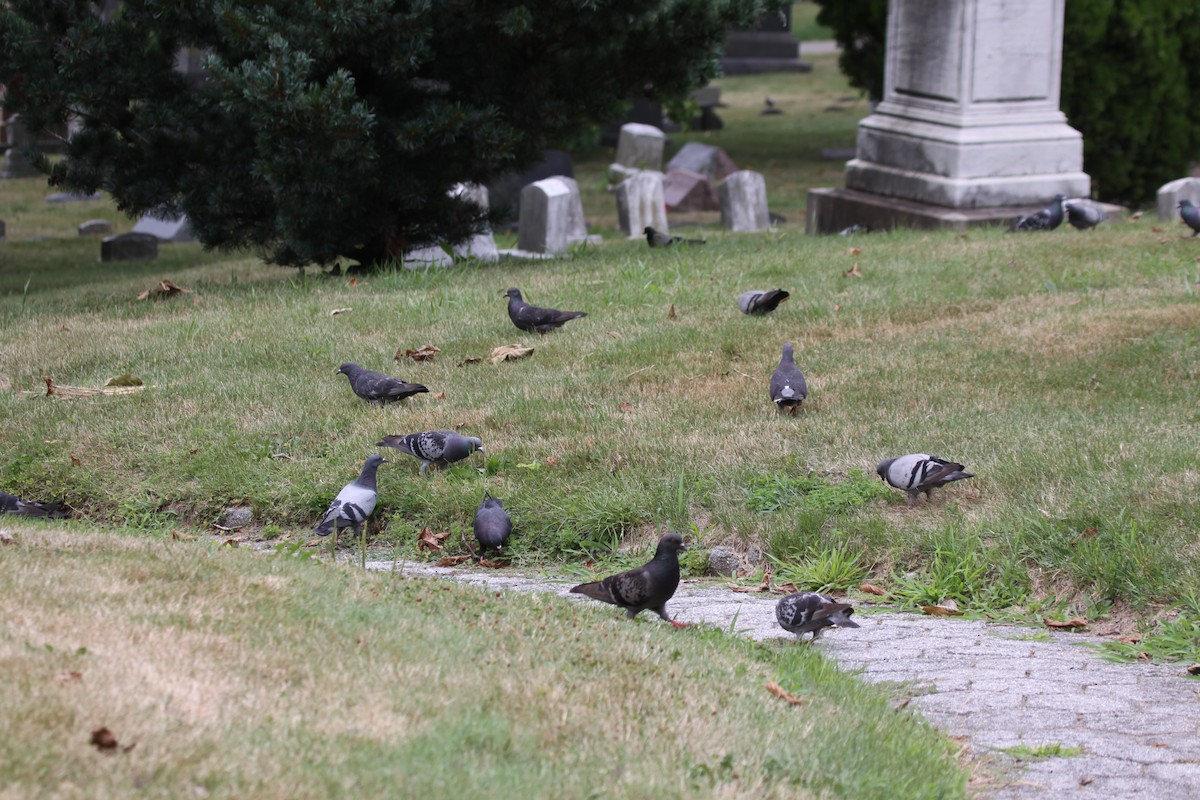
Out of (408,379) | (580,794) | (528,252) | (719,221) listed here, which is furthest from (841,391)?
(719,221)

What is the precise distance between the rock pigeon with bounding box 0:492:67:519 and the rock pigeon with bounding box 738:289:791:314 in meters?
4.64

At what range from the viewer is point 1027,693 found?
14.8ft

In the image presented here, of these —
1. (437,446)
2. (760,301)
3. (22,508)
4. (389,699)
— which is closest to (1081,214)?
(760,301)

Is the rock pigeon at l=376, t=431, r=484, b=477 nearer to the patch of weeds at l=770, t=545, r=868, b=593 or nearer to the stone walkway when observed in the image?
the stone walkway

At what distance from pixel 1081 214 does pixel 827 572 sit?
25.3 ft

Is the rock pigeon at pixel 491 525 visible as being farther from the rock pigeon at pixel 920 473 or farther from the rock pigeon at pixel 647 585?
the rock pigeon at pixel 920 473

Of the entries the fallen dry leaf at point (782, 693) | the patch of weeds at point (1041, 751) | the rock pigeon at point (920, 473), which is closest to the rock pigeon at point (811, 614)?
the fallen dry leaf at point (782, 693)

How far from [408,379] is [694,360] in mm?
1773

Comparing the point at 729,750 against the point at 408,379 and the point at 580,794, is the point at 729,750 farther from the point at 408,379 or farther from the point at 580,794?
the point at 408,379

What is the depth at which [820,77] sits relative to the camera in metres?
38.5

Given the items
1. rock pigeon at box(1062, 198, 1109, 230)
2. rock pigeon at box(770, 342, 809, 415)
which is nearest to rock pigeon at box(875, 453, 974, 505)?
rock pigeon at box(770, 342, 809, 415)

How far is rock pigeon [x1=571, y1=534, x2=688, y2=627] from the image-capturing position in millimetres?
4957

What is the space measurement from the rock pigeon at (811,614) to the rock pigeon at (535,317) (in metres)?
4.10

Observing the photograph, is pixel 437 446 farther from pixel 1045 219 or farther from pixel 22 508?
pixel 1045 219
